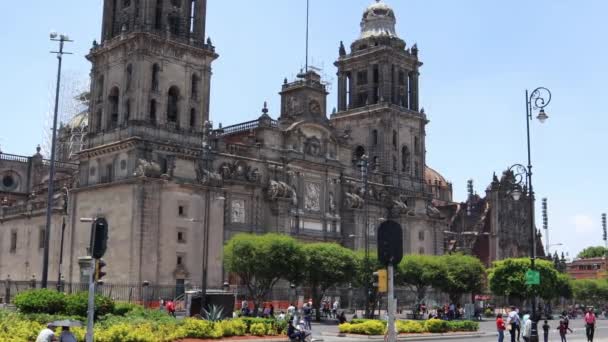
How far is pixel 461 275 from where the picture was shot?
68000 millimetres

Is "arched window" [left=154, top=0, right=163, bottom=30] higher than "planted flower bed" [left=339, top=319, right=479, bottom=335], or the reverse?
"arched window" [left=154, top=0, right=163, bottom=30]

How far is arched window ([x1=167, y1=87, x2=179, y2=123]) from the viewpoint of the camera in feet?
212

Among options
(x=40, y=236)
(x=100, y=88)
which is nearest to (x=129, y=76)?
(x=100, y=88)

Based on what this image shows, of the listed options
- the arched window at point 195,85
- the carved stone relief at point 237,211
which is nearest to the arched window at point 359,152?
the carved stone relief at point 237,211

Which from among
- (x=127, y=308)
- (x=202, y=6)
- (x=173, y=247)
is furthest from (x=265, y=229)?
(x=127, y=308)

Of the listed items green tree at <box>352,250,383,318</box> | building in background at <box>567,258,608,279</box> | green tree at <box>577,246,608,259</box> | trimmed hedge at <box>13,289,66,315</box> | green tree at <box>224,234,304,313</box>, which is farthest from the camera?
green tree at <box>577,246,608,259</box>

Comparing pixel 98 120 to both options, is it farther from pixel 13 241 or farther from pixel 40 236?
pixel 13 241

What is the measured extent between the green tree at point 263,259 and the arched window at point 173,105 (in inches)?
598

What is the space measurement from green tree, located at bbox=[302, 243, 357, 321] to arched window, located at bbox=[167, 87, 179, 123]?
711 inches

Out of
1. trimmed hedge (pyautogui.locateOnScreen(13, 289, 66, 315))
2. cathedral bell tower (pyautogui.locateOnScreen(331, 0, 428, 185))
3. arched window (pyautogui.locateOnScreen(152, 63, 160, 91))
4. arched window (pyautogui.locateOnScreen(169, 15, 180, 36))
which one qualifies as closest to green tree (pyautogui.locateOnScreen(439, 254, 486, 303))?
cathedral bell tower (pyautogui.locateOnScreen(331, 0, 428, 185))

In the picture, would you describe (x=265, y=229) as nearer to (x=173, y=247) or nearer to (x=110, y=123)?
(x=173, y=247)

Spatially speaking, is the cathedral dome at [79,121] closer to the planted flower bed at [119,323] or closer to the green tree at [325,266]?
the green tree at [325,266]

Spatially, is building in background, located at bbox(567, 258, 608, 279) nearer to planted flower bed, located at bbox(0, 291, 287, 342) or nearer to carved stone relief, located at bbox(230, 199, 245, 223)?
carved stone relief, located at bbox(230, 199, 245, 223)

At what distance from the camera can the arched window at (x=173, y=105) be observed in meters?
64.6
